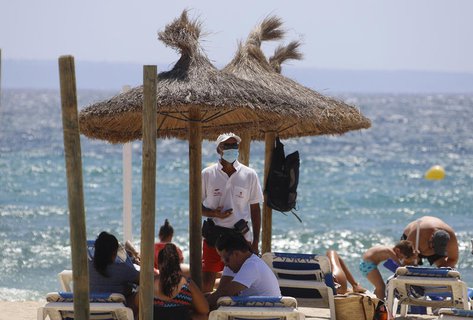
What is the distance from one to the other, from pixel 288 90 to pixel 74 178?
2978mm

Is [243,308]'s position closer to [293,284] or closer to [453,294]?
[293,284]

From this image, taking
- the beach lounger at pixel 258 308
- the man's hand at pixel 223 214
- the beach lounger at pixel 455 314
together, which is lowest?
the beach lounger at pixel 455 314

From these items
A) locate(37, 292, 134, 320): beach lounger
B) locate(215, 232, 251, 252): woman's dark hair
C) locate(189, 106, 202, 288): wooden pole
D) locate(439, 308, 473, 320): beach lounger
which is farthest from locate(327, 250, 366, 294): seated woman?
locate(37, 292, 134, 320): beach lounger

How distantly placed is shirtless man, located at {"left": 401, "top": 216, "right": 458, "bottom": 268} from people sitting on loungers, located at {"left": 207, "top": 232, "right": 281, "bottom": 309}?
266cm

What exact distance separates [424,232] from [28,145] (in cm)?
3423

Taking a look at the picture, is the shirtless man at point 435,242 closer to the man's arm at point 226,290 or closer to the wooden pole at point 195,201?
the wooden pole at point 195,201

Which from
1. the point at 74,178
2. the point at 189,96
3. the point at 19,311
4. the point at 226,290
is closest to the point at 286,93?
the point at 189,96

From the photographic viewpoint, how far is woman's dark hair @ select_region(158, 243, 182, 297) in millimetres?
6251

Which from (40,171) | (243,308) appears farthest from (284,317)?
(40,171)

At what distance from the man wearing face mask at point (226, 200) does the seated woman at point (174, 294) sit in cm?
136

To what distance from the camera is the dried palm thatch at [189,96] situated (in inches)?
273

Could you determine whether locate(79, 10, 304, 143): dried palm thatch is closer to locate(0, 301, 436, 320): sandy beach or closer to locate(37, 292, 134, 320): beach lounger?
locate(37, 292, 134, 320): beach lounger

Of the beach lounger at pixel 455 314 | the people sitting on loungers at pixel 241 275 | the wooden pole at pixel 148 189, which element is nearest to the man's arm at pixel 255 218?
the people sitting on loungers at pixel 241 275

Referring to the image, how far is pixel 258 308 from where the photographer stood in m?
6.16
